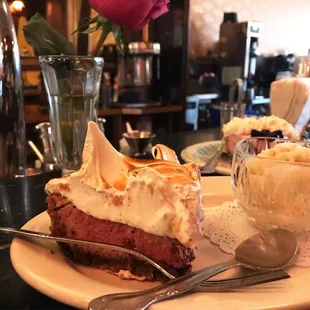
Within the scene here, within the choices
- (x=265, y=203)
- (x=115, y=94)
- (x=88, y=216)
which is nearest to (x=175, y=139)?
(x=265, y=203)

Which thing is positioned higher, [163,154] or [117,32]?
[117,32]

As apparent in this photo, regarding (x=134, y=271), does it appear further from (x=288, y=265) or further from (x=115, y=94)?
(x=115, y=94)

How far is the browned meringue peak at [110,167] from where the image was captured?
541 millimetres

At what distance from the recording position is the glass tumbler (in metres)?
0.80

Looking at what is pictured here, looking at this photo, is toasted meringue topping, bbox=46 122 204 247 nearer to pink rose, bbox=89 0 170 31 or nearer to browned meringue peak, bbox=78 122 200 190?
browned meringue peak, bbox=78 122 200 190

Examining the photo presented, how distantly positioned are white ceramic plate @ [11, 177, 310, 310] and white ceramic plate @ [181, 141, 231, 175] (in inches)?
17.9

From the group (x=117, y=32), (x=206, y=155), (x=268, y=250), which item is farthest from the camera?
(x=206, y=155)

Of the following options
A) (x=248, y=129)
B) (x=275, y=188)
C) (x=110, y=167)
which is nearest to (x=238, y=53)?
(x=248, y=129)

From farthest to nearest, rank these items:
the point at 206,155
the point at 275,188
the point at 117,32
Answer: the point at 206,155 < the point at 117,32 < the point at 275,188

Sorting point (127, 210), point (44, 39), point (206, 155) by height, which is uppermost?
point (44, 39)

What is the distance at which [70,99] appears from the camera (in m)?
0.83

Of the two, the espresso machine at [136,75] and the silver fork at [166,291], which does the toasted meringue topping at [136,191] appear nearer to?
the silver fork at [166,291]

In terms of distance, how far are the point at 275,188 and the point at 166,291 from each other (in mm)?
290

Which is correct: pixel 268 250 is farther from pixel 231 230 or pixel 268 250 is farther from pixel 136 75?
pixel 136 75
